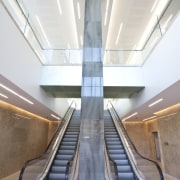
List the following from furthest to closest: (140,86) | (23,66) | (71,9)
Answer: (71,9) → (140,86) → (23,66)

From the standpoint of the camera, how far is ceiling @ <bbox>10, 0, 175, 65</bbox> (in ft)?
26.6

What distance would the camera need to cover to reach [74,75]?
760 cm

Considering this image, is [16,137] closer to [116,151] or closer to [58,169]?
[58,169]

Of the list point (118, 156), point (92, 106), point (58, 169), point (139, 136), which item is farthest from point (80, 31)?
point (139, 136)

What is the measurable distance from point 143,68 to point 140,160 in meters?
3.90

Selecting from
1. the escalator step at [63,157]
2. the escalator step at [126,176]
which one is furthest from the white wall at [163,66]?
the escalator step at [63,157]

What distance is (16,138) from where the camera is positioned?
28.4 feet

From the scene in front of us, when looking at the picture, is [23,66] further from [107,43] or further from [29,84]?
[107,43]

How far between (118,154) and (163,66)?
406 centimetres

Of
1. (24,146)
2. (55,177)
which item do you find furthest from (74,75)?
(24,146)

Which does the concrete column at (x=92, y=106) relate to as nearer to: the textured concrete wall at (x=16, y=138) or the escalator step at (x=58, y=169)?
the escalator step at (x=58, y=169)

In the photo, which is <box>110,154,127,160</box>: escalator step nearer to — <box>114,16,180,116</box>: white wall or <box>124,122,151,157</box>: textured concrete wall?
<box>114,16,180,116</box>: white wall

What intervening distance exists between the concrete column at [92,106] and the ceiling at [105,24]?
95.6 inches

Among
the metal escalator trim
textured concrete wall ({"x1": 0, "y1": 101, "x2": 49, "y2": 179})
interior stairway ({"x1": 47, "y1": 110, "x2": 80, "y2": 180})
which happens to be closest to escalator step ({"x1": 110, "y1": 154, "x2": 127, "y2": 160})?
the metal escalator trim
